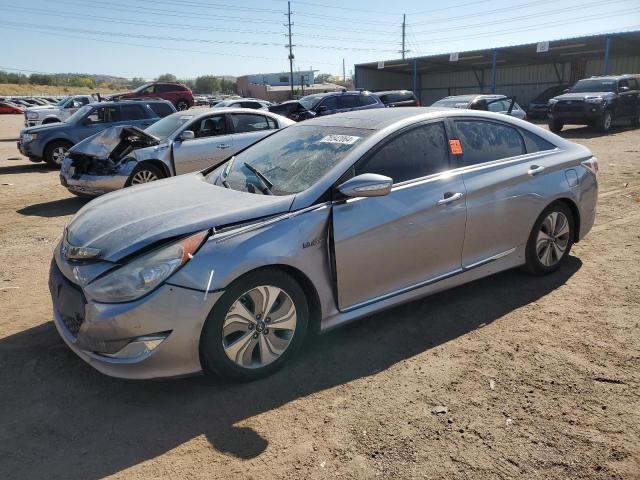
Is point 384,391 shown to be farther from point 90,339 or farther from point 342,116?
point 342,116

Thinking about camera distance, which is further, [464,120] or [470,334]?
[464,120]

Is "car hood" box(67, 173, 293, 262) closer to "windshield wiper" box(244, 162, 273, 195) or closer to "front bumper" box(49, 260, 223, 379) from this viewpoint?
"windshield wiper" box(244, 162, 273, 195)

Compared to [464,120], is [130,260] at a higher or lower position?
lower

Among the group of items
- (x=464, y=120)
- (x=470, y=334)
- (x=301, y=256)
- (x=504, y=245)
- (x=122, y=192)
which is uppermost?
(x=464, y=120)

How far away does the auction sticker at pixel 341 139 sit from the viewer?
3.60m

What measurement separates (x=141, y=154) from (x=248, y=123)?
6.92 ft

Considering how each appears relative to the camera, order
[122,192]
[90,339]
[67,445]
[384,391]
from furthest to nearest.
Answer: [122,192], [384,391], [90,339], [67,445]

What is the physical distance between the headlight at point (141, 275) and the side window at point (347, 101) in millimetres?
15324

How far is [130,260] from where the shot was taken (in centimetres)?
282

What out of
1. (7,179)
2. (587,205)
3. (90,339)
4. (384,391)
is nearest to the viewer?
(90,339)

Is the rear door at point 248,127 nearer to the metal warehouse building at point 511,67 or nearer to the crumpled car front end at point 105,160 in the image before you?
the crumpled car front end at point 105,160

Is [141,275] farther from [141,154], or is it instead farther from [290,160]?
[141,154]

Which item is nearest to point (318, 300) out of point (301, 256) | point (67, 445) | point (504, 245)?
point (301, 256)

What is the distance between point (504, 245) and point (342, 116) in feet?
5.63
